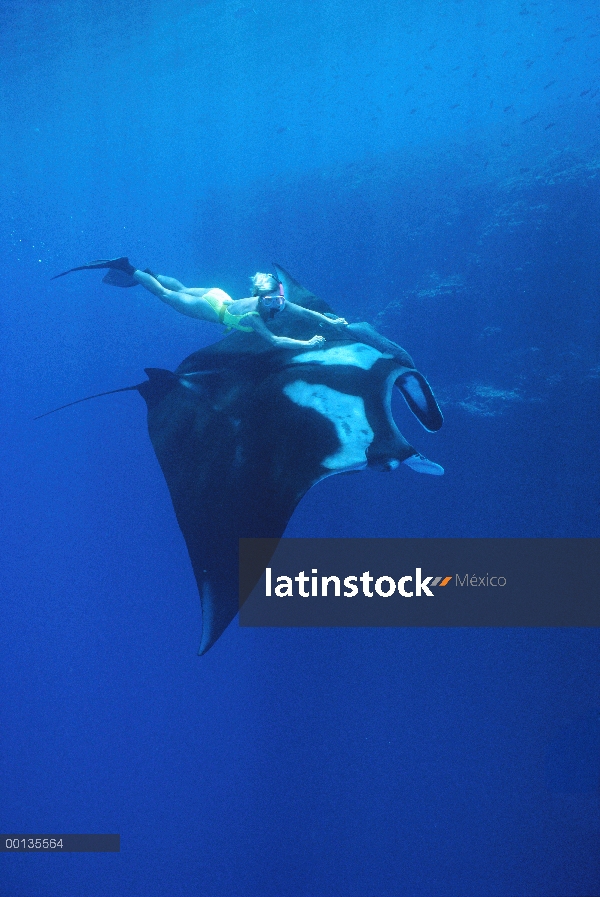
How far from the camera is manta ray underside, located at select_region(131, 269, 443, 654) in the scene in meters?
2.48

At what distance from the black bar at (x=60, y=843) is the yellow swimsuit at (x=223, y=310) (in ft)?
21.0

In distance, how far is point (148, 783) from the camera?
6.39 m

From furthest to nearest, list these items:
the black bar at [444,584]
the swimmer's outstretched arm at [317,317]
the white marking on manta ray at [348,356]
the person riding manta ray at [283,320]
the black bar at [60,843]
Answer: the black bar at [444,584] < the black bar at [60,843] < the swimmer's outstretched arm at [317,317] < the person riding manta ray at [283,320] < the white marking on manta ray at [348,356]

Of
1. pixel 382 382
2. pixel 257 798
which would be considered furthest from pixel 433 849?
pixel 382 382

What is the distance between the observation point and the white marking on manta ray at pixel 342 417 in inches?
103

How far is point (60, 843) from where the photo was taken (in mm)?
5969

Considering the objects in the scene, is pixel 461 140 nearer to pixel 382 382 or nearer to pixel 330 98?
pixel 330 98

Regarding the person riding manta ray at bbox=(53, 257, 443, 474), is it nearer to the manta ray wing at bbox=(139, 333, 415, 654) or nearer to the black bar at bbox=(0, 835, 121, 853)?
the manta ray wing at bbox=(139, 333, 415, 654)

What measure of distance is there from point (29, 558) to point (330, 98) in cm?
2713

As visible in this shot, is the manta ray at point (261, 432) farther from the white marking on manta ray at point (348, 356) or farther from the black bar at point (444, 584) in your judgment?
the black bar at point (444, 584)

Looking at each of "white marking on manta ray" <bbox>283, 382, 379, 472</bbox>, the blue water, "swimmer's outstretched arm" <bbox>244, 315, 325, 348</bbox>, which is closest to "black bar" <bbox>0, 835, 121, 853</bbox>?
the blue water

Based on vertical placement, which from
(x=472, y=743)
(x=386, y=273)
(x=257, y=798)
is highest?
(x=386, y=273)

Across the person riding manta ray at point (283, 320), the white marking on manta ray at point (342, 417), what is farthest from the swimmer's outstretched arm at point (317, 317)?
the white marking on manta ray at point (342, 417)

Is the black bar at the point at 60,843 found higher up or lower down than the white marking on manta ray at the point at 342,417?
lower down
